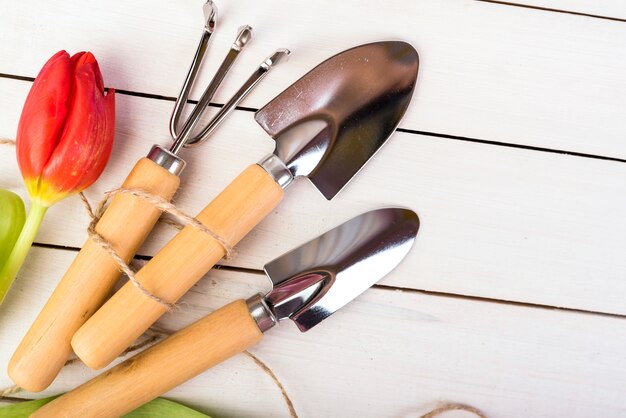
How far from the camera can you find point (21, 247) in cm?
55

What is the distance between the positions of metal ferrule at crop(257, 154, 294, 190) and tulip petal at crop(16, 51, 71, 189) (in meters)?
0.18

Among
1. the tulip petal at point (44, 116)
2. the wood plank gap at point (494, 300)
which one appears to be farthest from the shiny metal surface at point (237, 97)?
the wood plank gap at point (494, 300)

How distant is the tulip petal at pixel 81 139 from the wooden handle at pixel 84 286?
0.04m

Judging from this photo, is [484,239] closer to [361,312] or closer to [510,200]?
[510,200]

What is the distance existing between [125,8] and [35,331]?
0.33 m

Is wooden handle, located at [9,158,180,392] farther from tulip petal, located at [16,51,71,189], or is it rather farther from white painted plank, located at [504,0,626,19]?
white painted plank, located at [504,0,626,19]

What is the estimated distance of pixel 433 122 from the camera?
62cm

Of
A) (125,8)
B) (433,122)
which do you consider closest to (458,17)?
(433,122)

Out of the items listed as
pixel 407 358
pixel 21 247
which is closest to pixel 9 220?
pixel 21 247

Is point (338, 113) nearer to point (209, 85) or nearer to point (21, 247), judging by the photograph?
point (209, 85)

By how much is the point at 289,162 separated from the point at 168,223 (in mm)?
139

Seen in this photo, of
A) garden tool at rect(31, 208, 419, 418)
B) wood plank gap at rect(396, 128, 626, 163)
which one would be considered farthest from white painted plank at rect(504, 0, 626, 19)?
garden tool at rect(31, 208, 419, 418)

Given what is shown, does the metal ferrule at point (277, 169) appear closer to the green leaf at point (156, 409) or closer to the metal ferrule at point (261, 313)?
the metal ferrule at point (261, 313)

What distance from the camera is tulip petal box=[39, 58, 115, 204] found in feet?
1.69
